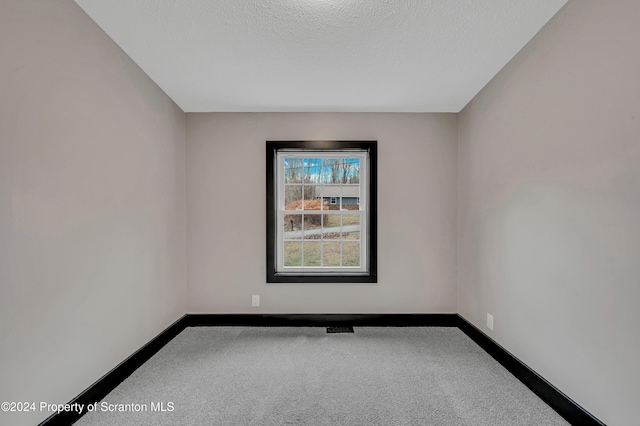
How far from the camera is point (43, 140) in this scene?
1567 mm

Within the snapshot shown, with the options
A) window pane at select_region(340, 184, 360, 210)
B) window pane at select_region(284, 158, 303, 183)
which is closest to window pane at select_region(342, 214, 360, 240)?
window pane at select_region(340, 184, 360, 210)

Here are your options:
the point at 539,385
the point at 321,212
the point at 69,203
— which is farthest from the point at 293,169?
the point at 539,385

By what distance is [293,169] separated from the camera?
11.5 ft

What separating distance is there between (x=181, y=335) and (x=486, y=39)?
12.0 feet

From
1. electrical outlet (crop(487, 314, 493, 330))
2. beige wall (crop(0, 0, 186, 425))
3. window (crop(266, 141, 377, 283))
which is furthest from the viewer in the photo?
window (crop(266, 141, 377, 283))

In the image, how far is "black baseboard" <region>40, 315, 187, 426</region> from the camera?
169 cm

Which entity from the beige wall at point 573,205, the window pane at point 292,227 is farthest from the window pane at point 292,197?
the beige wall at point 573,205

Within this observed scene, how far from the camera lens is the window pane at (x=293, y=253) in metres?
3.52

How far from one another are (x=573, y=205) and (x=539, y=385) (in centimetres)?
121

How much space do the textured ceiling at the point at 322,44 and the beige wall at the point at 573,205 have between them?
32 centimetres

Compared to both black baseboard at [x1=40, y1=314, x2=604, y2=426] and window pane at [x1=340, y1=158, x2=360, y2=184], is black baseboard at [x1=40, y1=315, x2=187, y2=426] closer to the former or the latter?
black baseboard at [x1=40, y1=314, x2=604, y2=426]

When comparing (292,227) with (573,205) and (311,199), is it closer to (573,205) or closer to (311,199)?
(311,199)

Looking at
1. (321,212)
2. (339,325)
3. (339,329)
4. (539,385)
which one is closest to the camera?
(539,385)

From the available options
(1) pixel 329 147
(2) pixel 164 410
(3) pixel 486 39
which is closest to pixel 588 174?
(3) pixel 486 39
